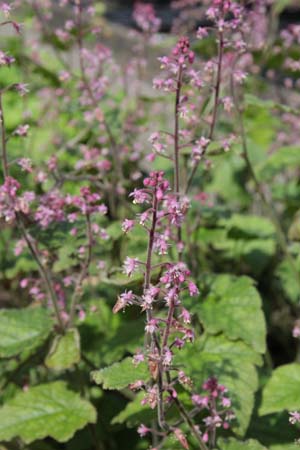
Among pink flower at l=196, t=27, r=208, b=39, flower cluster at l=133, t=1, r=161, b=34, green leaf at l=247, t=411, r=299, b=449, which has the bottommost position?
green leaf at l=247, t=411, r=299, b=449

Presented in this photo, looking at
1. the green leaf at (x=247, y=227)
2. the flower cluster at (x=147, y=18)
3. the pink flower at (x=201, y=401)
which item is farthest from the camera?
the flower cluster at (x=147, y=18)

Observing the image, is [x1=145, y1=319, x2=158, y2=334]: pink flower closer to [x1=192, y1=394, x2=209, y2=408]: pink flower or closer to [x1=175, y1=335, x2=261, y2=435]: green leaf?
[x1=192, y1=394, x2=209, y2=408]: pink flower

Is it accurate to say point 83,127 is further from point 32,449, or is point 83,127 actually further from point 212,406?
point 212,406

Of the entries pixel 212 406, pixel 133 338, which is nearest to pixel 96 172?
pixel 133 338

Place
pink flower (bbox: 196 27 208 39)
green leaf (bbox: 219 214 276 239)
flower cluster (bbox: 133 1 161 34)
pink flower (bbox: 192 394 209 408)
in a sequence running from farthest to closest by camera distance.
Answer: flower cluster (bbox: 133 1 161 34), green leaf (bbox: 219 214 276 239), pink flower (bbox: 196 27 208 39), pink flower (bbox: 192 394 209 408)

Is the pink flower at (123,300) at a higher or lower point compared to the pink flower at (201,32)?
lower

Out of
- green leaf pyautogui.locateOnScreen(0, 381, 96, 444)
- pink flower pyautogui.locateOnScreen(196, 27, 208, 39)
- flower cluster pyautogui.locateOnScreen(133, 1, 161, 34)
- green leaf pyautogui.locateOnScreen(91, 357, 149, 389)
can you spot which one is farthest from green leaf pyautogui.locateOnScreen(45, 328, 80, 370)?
flower cluster pyautogui.locateOnScreen(133, 1, 161, 34)

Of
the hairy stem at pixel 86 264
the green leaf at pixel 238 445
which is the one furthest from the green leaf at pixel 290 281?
the green leaf at pixel 238 445

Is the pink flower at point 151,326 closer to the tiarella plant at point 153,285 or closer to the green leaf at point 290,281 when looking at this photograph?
the tiarella plant at point 153,285
